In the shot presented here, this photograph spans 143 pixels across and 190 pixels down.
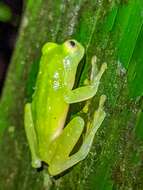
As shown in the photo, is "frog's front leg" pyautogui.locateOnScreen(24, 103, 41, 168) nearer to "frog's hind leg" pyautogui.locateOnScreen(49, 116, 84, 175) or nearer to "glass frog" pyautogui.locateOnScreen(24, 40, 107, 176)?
"glass frog" pyautogui.locateOnScreen(24, 40, 107, 176)

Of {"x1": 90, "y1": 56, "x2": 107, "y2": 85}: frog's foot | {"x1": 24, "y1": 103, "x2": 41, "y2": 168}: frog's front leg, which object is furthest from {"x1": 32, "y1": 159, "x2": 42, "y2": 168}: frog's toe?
{"x1": 90, "y1": 56, "x2": 107, "y2": 85}: frog's foot

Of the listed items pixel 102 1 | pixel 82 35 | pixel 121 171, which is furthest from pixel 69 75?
pixel 121 171

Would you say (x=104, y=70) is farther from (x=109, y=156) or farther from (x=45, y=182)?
(x=45, y=182)

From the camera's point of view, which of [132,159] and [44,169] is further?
[44,169]

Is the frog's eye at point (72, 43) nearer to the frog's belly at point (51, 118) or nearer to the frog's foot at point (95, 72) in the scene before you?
the frog's foot at point (95, 72)

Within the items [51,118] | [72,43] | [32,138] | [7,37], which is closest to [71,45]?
[72,43]

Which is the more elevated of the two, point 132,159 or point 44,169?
point 132,159

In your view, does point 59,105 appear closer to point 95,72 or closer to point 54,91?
point 54,91
